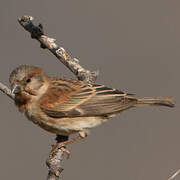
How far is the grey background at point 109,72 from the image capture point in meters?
11.1

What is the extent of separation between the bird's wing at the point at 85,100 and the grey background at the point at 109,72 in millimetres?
3418

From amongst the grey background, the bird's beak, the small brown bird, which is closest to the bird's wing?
the small brown bird

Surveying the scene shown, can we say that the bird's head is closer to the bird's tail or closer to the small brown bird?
the small brown bird

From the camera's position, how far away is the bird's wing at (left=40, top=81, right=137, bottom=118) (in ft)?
25.4

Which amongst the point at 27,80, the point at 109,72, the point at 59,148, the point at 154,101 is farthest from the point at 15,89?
the point at 109,72

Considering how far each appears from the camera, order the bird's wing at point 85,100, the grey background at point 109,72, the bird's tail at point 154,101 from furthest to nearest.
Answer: the grey background at point 109,72 → the bird's tail at point 154,101 → the bird's wing at point 85,100

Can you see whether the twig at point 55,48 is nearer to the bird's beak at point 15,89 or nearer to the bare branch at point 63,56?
the bare branch at point 63,56

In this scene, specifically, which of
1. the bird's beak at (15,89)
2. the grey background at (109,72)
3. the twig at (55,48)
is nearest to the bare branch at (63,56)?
the twig at (55,48)

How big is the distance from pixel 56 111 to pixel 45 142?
12.8 feet

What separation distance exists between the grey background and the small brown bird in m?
3.40

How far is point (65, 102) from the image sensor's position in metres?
7.79

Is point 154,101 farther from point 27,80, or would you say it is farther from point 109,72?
point 109,72

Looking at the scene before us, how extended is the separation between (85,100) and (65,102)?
291 millimetres

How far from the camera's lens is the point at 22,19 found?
777cm
